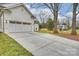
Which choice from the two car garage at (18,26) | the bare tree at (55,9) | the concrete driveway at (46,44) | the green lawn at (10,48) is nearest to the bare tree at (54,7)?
the bare tree at (55,9)

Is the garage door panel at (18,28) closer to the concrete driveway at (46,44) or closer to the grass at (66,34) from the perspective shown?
the concrete driveway at (46,44)

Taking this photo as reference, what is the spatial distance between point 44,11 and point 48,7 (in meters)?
0.07

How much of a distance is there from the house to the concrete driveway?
0.29 ft

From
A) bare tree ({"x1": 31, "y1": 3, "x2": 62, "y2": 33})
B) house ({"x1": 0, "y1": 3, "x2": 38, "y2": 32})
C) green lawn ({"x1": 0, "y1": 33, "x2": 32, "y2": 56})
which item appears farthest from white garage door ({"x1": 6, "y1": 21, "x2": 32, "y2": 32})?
bare tree ({"x1": 31, "y1": 3, "x2": 62, "y2": 33})

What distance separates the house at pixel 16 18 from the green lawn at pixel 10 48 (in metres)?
0.12

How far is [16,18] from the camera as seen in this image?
2664 mm

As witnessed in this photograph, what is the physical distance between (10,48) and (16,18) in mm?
411

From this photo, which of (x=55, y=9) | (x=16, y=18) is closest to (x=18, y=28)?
(x=16, y=18)

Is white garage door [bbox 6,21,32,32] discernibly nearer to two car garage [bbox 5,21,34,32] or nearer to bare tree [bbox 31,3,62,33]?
two car garage [bbox 5,21,34,32]

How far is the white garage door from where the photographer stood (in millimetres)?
2673

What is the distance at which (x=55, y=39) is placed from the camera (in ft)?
8.57

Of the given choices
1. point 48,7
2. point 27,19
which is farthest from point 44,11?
point 27,19

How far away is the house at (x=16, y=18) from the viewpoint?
2639mm

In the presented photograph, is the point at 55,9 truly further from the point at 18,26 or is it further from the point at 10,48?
the point at 10,48
